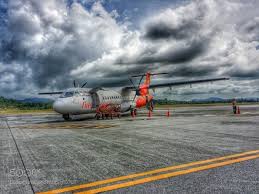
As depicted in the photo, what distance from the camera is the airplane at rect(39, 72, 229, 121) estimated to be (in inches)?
806

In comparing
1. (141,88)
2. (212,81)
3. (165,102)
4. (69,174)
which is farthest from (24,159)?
(165,102)

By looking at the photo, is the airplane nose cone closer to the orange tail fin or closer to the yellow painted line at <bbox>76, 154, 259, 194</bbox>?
the orange tail fin

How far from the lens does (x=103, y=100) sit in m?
25.7

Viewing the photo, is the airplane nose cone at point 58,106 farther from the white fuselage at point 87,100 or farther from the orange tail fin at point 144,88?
the orange tail fin at point 144,88

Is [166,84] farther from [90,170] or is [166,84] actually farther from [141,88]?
[90,170]

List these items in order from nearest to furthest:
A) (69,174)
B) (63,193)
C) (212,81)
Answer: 1. (63,193)
2. (69,174)
3. (212,81)

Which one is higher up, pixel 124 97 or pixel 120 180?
pixel 124 97

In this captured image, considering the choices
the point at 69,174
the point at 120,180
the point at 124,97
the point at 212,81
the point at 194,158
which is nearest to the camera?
the point at 120,180

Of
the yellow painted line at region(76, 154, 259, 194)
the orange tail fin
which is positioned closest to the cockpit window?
the orange tail fin

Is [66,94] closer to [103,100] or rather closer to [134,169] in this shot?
[103,100]

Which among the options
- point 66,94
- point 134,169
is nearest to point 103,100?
point 66,94

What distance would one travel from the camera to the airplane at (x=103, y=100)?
2047cm

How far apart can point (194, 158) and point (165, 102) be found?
12069 centimetres

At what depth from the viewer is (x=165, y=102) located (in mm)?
124688
